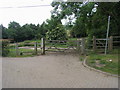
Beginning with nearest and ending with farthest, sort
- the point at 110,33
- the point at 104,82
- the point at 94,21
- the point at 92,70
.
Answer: the point at 104,82, the point at 92,70, the point at 110,33, the point at 94,21

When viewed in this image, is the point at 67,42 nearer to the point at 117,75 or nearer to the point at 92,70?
the point at 92,70

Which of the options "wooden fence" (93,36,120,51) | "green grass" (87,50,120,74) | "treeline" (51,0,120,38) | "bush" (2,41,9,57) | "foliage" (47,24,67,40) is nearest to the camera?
"green grass" (87,50,120,74)

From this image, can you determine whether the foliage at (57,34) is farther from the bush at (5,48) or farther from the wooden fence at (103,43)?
the bush at (5,48)

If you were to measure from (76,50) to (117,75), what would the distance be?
295 inches

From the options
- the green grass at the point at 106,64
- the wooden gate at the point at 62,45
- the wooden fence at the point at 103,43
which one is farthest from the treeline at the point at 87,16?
the green grass at the point at 106,64

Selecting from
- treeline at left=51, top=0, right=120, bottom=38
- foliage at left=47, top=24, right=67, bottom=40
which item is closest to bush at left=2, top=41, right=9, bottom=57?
treeline at left=51, top=0, right=120, bottom=38

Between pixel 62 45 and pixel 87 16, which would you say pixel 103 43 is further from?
pixel 87 16

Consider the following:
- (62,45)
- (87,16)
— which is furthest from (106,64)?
(87,16)

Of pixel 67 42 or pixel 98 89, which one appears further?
Result: pixel 67 42

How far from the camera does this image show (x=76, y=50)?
43.7 feet

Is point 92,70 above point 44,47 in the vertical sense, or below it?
below

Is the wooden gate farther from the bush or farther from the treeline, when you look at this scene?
the treeline

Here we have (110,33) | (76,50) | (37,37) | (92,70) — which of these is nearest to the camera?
(92,70)

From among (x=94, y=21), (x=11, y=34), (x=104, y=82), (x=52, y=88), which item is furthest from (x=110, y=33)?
(x=11, y=34)
